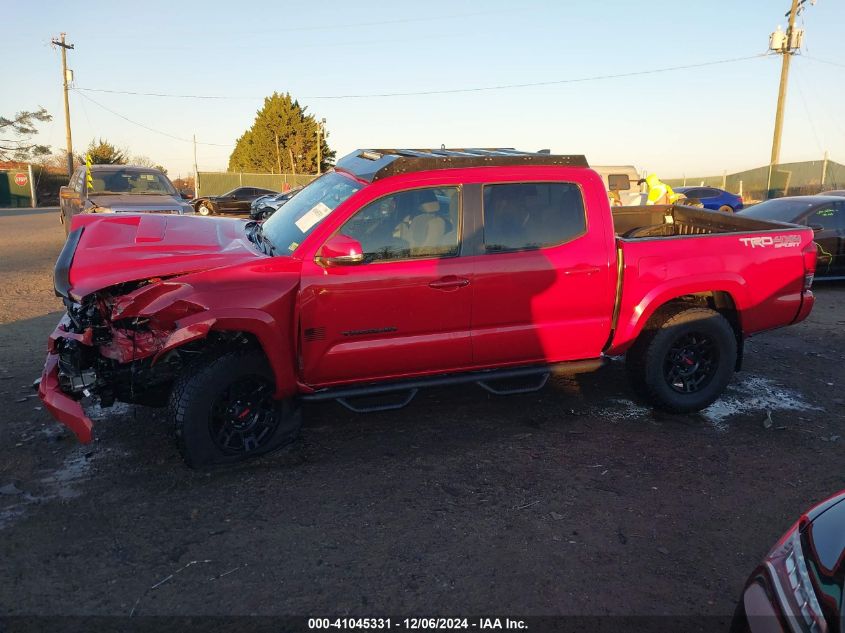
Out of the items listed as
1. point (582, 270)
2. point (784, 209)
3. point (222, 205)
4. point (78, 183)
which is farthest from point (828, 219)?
point (222, 205)

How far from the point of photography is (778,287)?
16.6 feet

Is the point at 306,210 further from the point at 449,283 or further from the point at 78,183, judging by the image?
the point at 78,183

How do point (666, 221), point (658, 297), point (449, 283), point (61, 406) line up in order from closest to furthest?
point (61, 406)
point (449, 283)
point (658, 297)
point (666, 221)

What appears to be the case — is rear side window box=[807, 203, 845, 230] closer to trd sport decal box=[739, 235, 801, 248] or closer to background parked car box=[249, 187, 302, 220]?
trd sport decal box=[739, 235, 801, 248]

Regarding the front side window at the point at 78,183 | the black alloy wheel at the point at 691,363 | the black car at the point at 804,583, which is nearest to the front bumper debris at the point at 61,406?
the black car at the point at 804,583

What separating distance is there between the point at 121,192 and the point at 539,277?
31.9ft

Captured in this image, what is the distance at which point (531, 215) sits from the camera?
4508 mm

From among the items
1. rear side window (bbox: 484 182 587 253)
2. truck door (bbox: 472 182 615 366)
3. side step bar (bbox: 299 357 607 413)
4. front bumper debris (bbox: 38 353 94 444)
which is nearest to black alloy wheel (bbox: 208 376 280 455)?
side step bar (bbox: 299 357 607 413)

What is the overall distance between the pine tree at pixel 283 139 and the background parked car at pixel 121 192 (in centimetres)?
4148

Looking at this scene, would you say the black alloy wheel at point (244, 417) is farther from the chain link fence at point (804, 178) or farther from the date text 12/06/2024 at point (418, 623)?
the chain link fence at point (804, 178)

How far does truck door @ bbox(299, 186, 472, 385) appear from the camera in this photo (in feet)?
13.0

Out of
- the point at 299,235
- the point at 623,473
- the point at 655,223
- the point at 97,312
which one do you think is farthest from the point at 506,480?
the point at 655,223

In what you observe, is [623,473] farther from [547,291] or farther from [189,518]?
[189,518]

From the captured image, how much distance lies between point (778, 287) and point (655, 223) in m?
1.48
